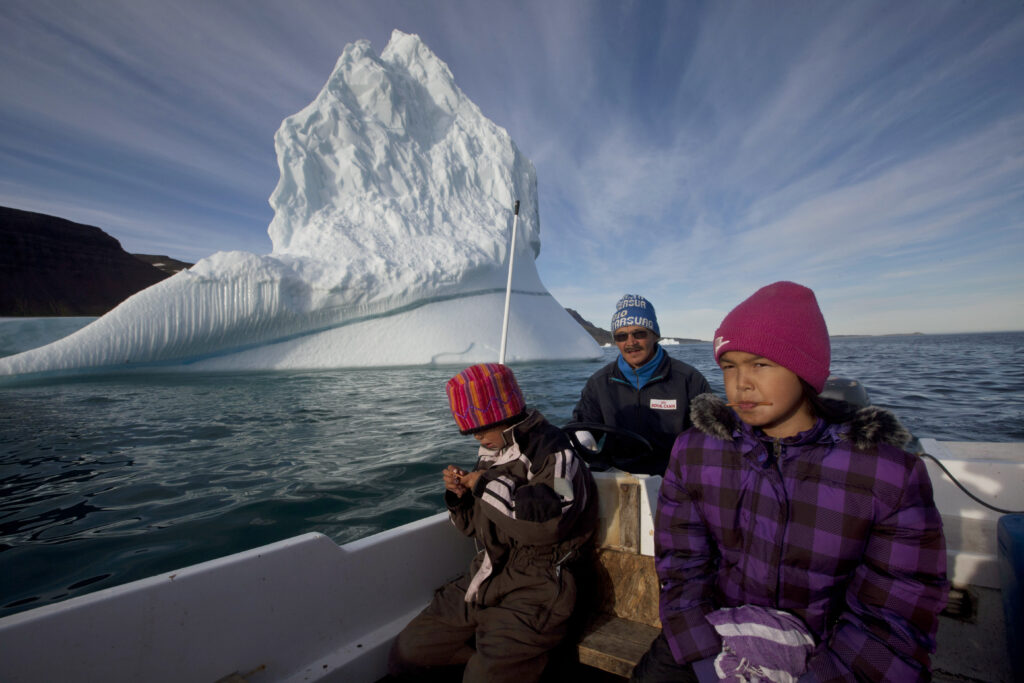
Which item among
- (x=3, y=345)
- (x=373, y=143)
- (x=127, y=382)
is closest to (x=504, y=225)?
(x=373, y=143)

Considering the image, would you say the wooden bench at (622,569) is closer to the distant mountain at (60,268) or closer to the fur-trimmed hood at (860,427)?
the fur-trimmed hood at (860,427)

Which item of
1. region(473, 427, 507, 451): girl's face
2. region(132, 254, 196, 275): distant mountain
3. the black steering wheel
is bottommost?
the black steering wheel

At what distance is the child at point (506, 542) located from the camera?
52.9 inches

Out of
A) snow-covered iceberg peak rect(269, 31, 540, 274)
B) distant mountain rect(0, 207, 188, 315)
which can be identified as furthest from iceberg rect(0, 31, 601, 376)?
distant mountain rect(0, 207, 188, 315)

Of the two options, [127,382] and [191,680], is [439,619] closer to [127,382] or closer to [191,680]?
[191,680]

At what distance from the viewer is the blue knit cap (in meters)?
2.55

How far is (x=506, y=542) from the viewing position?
150 centimetres

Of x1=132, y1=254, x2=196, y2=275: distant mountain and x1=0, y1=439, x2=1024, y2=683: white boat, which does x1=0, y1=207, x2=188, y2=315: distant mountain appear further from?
x1=0, y1=439, x2=1024, y2=683: white boat

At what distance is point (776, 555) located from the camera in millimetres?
1053

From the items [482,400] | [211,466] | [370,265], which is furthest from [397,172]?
[482,400]

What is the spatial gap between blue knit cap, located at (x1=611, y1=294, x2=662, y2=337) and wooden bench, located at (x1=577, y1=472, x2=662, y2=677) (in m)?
1.07

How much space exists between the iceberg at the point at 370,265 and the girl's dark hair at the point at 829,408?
13490mm

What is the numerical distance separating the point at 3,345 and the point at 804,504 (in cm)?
2122

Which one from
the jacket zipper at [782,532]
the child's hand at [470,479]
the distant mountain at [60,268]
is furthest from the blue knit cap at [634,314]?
the distant mountain at [60,268]
